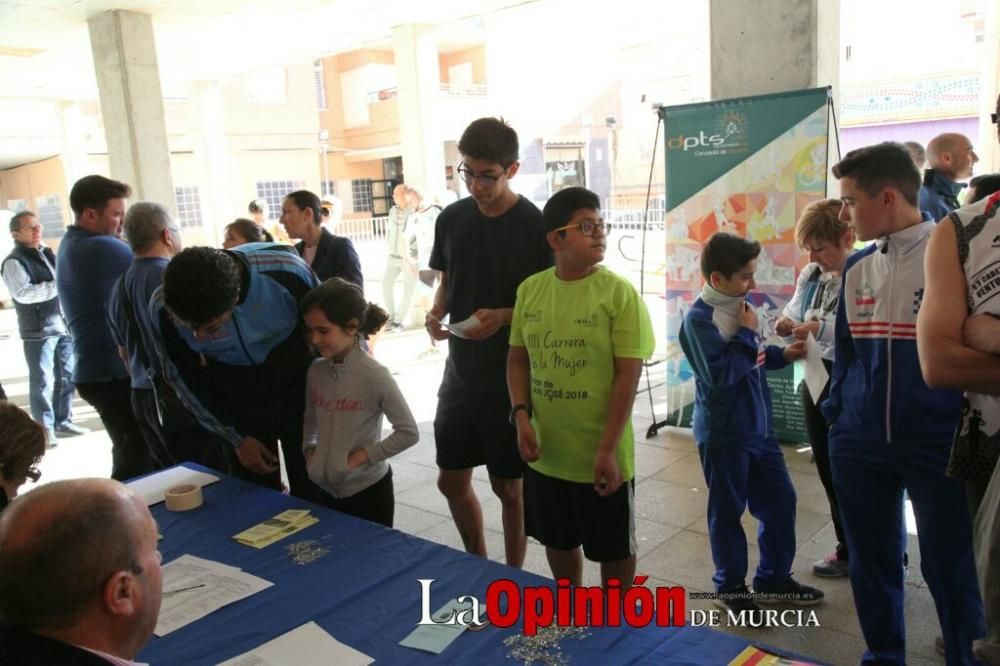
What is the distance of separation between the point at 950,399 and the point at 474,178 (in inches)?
58.5

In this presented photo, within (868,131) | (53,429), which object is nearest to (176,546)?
(53,429)

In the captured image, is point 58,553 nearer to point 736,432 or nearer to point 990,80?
point 736,432

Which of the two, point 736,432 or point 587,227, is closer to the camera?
point 587,227

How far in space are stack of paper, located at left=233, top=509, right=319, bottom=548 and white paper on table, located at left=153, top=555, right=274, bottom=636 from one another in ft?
0.39

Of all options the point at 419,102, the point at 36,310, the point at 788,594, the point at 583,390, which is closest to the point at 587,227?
the point at 583,390

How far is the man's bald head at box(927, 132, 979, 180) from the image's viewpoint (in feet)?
12.1

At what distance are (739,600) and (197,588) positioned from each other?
182cm

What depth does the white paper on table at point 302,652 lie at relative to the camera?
1.40 metres

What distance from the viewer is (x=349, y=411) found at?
7.54ft

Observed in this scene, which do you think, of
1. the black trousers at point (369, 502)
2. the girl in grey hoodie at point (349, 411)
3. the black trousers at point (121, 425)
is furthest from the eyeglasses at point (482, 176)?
the black trousers at point (121, 425)

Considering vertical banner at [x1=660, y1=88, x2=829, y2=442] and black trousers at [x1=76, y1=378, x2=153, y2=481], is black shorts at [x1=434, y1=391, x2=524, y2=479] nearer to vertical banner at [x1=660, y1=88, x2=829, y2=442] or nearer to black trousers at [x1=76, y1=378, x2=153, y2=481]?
black trousers at [x1=76, y1=378, x2=153, y2=481]

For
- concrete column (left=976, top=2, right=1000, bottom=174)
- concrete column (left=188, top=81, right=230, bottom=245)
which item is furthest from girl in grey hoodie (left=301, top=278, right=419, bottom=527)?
concrete column (left=188, top=81, right=230, bottom=245)

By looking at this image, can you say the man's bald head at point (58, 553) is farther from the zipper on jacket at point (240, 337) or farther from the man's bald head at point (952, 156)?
the man's bald head at point (952, 156)

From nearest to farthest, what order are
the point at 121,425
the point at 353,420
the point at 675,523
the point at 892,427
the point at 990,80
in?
1. the point at 892,427
2. the point at 353,420
3. the point at 675,523
4. the point at 121,425
5. the point at 990,80
